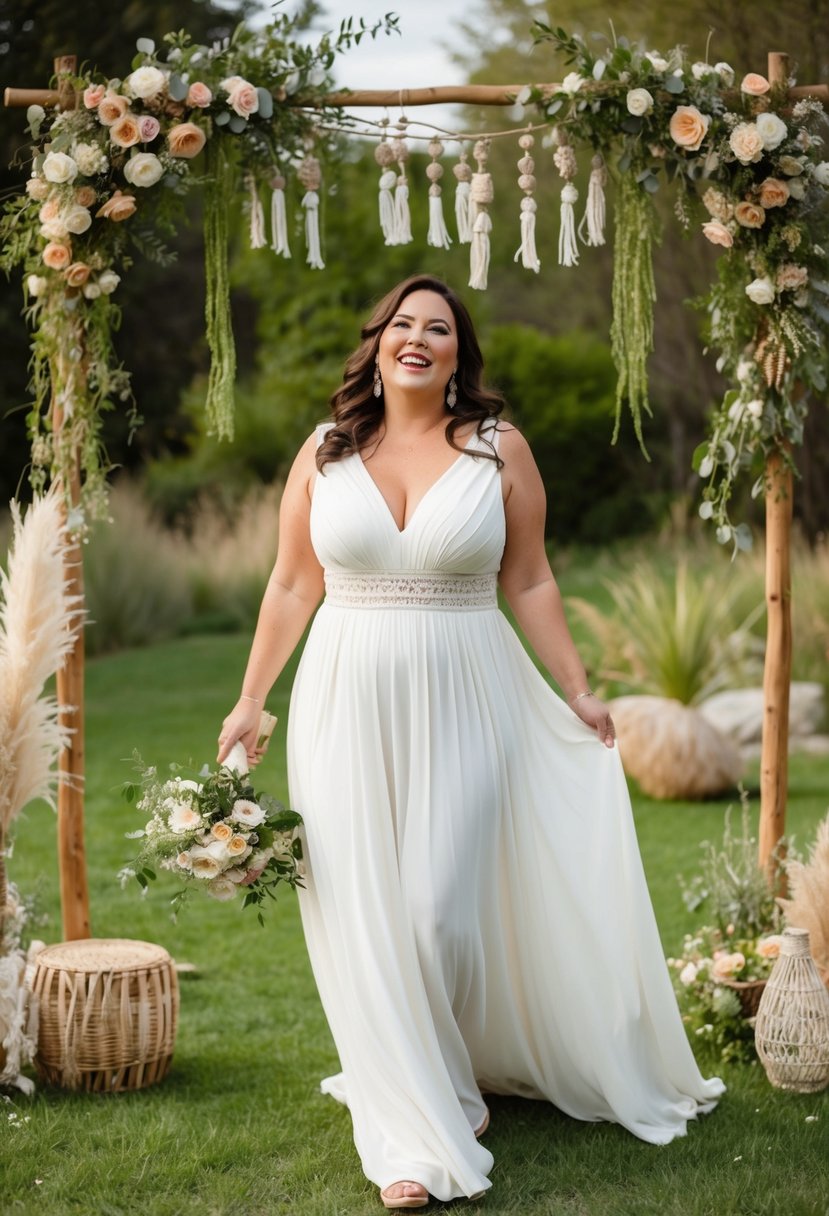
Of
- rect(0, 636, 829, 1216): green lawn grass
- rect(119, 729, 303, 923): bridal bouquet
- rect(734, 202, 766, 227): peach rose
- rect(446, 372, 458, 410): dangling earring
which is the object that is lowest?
rect(0, 636, 829, 1216): green lawn grass

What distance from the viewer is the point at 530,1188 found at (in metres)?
3.49

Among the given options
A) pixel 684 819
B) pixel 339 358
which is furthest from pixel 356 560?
pixel 339 358

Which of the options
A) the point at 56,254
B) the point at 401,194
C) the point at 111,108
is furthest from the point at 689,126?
the point at 56,254

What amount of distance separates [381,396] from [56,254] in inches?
47.5

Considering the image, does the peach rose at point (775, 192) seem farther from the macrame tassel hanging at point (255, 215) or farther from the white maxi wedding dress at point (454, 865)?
the macrame tassel hanging at point (255, 215)

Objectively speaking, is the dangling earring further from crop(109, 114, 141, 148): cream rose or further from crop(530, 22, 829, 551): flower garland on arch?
crop(109, 114, 141, 148): cream rose

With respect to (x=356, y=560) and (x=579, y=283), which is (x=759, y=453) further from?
(x=579, y=283)

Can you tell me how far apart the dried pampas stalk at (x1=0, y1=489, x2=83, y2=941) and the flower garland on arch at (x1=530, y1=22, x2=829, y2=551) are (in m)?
1.72

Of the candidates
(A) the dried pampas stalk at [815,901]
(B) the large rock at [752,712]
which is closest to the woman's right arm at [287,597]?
(A) the dried pampas stalk at [815,901]

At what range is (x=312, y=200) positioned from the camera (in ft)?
14.9

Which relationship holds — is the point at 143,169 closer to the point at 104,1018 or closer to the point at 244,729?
the point at 244,729

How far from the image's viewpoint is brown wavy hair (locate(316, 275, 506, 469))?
375 centimetres

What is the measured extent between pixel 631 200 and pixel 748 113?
43cm

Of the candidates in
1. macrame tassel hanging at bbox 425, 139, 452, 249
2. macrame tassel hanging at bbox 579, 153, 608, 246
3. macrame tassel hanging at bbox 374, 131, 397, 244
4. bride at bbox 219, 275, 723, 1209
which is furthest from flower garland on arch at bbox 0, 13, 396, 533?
bride at bbox 219, 275, 723, 1209
